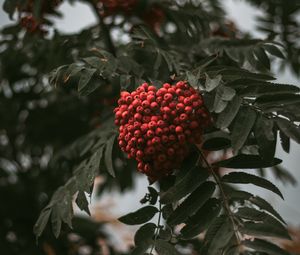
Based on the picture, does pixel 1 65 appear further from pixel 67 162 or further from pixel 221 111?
pixel 221 111

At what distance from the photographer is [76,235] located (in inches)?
112

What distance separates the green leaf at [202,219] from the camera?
1.41 m

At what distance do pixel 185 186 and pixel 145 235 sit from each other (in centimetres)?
18

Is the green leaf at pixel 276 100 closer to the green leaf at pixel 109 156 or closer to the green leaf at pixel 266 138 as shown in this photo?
the green leaf at pixel 266 138

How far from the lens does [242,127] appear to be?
4.64 feet

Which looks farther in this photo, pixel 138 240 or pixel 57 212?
pixel 57 212

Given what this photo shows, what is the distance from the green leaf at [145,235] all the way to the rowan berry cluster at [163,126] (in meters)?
0.15

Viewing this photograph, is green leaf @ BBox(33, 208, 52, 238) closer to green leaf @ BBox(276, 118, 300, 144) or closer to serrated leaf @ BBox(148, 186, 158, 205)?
serrated leaf @ BBox(148, 186, 158, 205)

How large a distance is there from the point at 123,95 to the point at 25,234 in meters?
1.37

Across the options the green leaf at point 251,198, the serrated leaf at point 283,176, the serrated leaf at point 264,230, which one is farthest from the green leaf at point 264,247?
the serrated leaf at point 283,176

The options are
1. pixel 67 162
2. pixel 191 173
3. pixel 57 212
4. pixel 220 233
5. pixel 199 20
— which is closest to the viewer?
pixel 220 233

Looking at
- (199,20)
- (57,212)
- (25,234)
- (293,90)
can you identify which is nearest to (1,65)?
(25,234)

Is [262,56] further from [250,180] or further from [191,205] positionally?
[191,205]

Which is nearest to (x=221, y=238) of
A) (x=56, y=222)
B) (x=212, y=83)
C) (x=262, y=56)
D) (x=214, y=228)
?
(x=214, y=228)
